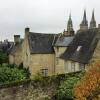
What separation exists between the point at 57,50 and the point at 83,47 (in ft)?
21.6

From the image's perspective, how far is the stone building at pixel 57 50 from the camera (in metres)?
33.6

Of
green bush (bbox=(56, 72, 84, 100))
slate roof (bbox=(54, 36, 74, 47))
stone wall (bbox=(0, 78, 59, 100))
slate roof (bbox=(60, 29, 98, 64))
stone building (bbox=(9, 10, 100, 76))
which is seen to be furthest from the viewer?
slate roof (bbox=(54, 36, 74, 47))

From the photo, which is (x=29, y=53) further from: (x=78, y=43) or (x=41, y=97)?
(x=41, y=97)

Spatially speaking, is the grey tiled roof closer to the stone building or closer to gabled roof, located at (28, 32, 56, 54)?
the stone building

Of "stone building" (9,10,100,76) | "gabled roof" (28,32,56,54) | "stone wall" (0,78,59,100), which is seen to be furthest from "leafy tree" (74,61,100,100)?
"gabled roof" (28,32,56,54)

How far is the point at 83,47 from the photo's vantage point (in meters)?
33.7

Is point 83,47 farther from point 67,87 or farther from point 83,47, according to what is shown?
point 67,87

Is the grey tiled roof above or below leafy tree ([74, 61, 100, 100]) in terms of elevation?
above

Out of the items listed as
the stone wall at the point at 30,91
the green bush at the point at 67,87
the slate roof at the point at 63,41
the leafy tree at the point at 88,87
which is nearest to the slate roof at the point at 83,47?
the slate roof at the point at 63,41

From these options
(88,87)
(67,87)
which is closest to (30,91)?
(67,87)

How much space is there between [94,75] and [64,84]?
4697mm

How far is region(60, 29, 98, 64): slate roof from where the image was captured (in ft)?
104

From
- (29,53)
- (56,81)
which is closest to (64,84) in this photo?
(56,81)

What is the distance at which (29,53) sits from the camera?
3934 centimetres
